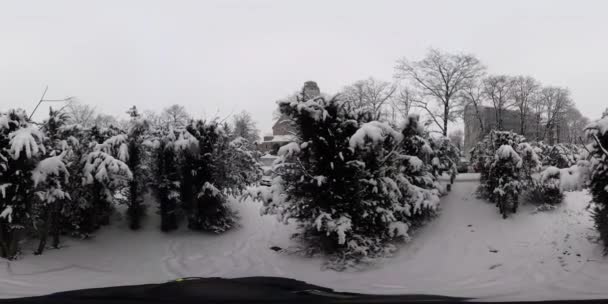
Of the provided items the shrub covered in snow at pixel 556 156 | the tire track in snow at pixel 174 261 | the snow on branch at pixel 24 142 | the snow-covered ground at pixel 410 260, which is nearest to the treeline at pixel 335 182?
the snow-covered ground at pixel 410 260

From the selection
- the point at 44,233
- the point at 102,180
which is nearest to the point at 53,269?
the point at 44,233

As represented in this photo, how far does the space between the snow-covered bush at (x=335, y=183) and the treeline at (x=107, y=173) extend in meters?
2.90

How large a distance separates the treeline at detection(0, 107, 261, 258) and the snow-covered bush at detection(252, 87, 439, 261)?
114 inches

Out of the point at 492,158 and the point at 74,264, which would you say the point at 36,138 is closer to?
the point at 74,264

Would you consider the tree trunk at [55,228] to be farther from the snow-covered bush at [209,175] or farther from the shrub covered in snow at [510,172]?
the shrub covered in snow at [510,172]

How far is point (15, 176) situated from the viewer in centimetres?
732

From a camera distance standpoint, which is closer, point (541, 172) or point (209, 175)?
point (541, 172)

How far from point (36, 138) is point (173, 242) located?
13.8ft

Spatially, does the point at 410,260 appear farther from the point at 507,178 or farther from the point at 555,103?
the point at 555,103

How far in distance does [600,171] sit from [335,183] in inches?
206

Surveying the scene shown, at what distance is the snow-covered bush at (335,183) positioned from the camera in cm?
789

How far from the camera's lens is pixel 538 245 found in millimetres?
8109

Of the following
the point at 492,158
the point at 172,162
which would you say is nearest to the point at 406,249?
the point at 492,158

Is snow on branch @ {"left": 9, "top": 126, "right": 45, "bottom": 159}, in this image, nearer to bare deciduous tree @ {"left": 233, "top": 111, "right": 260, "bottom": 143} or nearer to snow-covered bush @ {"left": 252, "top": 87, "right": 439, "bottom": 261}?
snow-covered bush @ {"left": 252, "top": 87, "right": 439, "bottom": 261}
